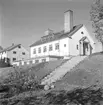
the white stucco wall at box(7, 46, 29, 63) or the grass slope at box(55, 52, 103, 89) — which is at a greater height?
the white stucco wall at box(7, 46, 29, 63)

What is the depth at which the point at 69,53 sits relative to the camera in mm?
31906

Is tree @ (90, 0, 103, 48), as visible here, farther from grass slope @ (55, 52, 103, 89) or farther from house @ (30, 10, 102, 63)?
house @ (30, 10, 102, 63)

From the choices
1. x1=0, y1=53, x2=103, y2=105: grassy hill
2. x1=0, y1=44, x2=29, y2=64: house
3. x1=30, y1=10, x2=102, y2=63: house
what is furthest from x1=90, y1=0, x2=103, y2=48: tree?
x1=0, y1=44, x2=29, y2=64: house

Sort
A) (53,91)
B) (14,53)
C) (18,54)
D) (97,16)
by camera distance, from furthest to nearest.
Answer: (18,54)
(14,53)
(97,16)
(53,91)

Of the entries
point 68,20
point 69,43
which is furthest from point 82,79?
point 68,20

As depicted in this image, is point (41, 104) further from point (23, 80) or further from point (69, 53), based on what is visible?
point (69, 53)

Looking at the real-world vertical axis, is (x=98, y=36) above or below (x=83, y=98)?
above

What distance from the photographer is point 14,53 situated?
178 ft

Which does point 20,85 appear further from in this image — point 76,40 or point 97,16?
point 76,40

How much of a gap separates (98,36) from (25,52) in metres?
41.0

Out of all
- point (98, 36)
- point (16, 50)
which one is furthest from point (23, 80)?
point (16, 50)

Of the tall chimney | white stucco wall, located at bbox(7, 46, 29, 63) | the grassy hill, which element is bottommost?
the grassy hill

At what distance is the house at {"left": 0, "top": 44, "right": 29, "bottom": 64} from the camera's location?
52688 millimetres

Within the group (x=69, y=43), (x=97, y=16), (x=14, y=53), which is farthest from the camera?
(x=14, y=53)
